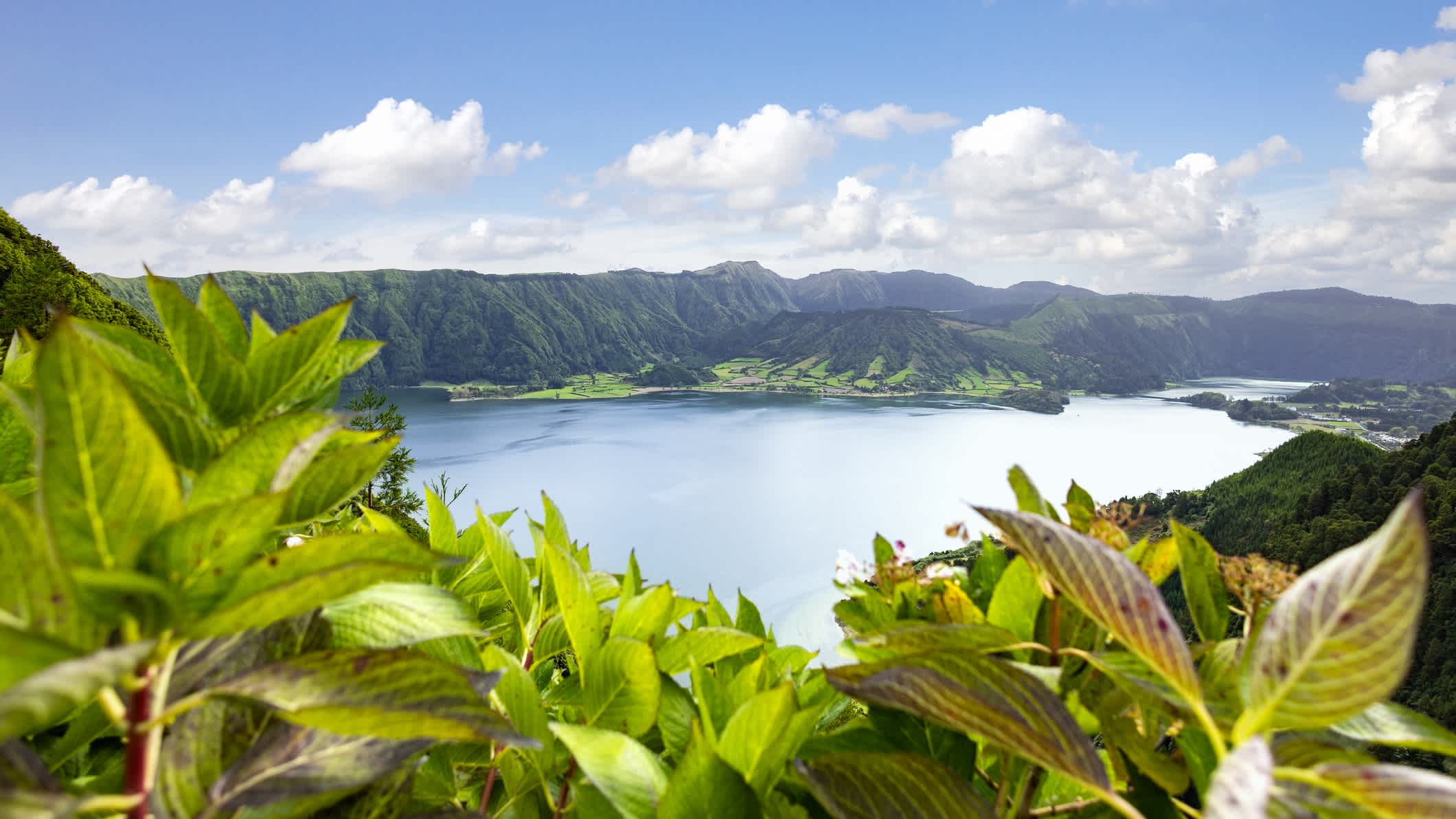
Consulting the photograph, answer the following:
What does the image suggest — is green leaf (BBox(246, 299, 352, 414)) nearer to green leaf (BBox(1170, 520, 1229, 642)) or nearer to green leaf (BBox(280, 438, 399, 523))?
green leaf (BBox(280, 438, 399, 523))

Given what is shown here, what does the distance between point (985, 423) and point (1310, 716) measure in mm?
94984

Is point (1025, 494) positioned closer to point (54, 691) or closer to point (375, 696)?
point (375, 696)

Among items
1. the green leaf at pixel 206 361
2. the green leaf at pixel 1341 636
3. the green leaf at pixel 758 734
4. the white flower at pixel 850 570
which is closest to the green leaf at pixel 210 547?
the green leaf at pixel 206 361

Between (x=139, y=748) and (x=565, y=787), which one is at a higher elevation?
(x=139, y=748)

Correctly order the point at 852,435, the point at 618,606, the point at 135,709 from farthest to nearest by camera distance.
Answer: the point at 852,435
the point at 618,606
the point at 135,709

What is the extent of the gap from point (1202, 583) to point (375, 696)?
0.74m

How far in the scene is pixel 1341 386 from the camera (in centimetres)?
11794

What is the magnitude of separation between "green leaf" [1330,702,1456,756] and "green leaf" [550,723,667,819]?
1.94 feet

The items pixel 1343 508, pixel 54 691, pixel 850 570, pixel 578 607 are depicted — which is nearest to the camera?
pixel 54 691

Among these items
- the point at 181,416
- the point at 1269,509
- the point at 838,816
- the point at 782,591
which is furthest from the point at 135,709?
the point at 1269,509

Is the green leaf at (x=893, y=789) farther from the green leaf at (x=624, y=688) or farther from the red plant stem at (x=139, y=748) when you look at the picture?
the red plant stem at (x=139, y=748)

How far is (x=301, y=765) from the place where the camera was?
1.76 ft

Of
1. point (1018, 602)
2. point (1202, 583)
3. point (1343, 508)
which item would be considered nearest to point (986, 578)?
point (1018, 602)

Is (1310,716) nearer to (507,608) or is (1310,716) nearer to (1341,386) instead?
(507,608)
